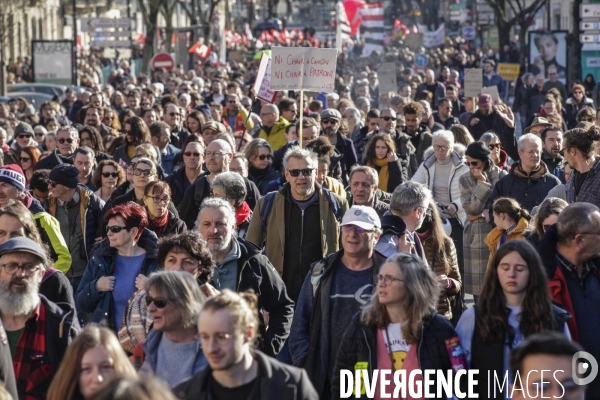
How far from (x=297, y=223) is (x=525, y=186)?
239 centimetres

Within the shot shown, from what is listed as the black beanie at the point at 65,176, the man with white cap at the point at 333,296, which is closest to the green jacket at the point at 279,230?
the man with white cap at the point at 333,296

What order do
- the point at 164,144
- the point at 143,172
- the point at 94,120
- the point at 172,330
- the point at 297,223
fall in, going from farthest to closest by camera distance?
the point at 94,120
the point at 164,144
the point at 143,172
the point at 297,223
the point at 172,330

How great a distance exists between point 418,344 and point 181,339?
107 cm

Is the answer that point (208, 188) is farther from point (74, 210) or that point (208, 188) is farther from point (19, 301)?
point (19, 301)

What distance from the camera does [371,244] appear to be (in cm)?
680

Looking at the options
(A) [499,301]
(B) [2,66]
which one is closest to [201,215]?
(A) [499,301]

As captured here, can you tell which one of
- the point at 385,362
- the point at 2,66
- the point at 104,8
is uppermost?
the point at 104,8

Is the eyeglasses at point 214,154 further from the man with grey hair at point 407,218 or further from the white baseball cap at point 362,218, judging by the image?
the white baseball cap at point 362,218

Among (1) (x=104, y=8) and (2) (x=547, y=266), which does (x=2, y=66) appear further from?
(1) (x=104, y=8)

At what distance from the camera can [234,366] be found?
15.4 feet

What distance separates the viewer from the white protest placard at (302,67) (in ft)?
42.3

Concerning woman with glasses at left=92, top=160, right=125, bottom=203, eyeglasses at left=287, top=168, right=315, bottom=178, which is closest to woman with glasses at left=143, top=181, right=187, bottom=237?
eyeglasses at left=287, top=168, right=315, bottom=178

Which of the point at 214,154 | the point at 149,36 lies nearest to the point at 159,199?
the point at 214,154

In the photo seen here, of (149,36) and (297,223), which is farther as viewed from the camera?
(149,36)
